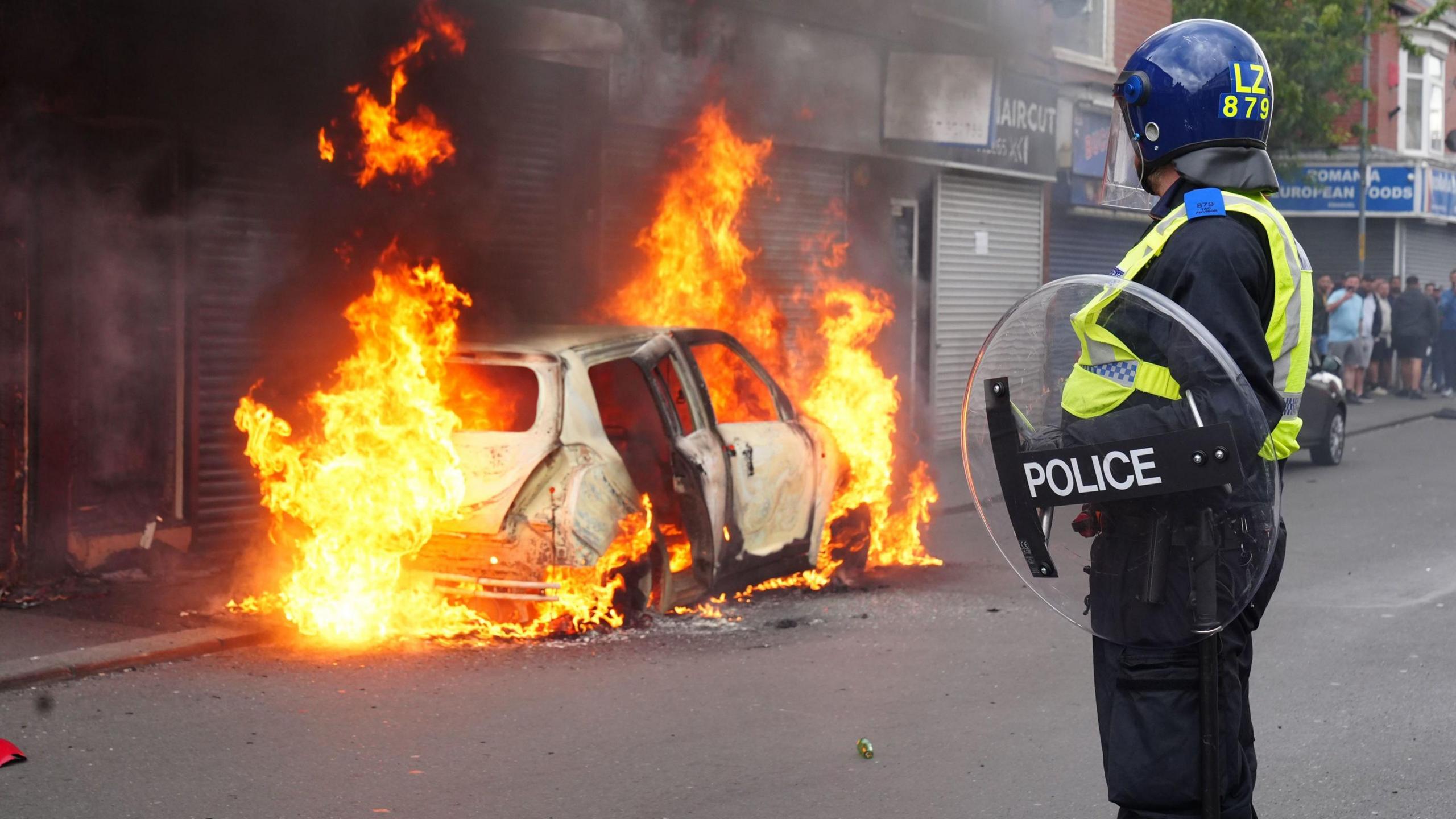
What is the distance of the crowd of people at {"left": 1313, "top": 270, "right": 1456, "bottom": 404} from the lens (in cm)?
2177

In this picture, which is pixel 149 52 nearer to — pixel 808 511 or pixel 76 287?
pixel 76 287

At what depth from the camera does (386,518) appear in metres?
6.77

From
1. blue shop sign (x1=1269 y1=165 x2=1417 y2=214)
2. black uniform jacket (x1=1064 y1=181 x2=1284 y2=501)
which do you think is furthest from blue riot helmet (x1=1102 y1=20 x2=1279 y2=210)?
blue shop sign (x1=1269 y1=165 x2=1417 y2=214)

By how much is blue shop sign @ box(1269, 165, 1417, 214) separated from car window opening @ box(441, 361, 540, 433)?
20677mm

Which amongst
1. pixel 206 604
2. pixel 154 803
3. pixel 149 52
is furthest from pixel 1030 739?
pixel 149 52

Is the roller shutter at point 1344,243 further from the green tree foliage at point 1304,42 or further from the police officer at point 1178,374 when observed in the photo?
the police officer at point 1178,374

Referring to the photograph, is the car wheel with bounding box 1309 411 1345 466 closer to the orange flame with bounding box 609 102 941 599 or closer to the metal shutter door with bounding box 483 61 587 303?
the orange flame with bounding box 609 102 941 599

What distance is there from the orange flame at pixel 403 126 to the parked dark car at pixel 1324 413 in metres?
8.35

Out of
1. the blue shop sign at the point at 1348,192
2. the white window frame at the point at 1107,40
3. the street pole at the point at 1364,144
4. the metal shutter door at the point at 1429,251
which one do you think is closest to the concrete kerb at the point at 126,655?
the white window frame at the point at 1107,40

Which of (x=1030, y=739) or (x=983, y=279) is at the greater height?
(x=983, y=279)

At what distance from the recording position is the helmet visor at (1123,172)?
3277 mm

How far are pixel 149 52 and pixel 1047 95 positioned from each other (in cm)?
1156

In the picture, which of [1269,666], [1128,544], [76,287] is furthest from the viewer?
[76,287]

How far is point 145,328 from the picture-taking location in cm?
898
